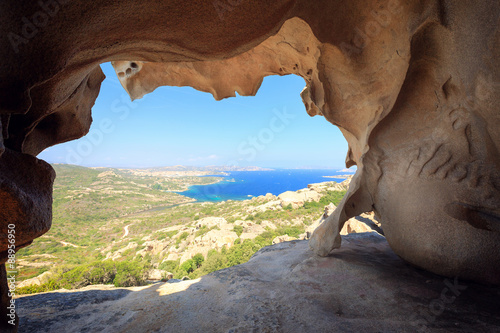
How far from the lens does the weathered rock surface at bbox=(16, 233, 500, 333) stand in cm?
225

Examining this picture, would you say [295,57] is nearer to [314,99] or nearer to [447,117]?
[314,99]

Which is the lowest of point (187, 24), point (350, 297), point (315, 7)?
point (350, 297)

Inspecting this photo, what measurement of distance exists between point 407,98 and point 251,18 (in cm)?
291

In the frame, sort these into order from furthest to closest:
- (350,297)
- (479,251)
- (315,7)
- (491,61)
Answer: (315,7)
(350,297)
(479,251)
(491,61)

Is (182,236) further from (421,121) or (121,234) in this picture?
(421,121)

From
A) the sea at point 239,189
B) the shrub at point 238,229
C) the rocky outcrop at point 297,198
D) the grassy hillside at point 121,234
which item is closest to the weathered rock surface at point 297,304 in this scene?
the grassy hillside at point 121,234

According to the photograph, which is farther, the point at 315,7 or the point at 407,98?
the point at 407,98

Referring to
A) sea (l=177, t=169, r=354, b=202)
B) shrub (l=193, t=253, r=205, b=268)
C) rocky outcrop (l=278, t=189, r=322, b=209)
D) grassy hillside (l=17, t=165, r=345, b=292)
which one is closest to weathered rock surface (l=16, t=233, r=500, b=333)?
grassy hillside (l=17, t=165, r=345, b=292)

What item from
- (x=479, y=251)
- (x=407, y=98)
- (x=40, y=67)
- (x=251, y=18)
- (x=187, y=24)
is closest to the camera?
(x=40, y=67)

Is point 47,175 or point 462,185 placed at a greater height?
point 47,175

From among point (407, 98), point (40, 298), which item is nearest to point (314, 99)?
point (407, 98)

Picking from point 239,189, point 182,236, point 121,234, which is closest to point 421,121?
point 182,236

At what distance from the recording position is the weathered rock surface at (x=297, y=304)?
7.37 feet

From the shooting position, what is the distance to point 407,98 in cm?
322
